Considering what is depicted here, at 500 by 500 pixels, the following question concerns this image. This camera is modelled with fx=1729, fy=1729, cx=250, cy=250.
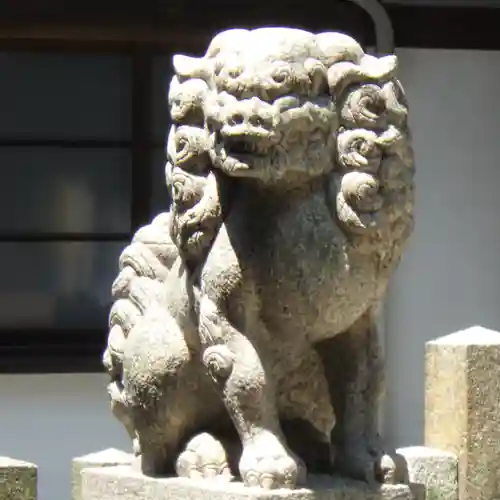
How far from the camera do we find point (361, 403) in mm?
2941

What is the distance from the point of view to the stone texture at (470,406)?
422 cm

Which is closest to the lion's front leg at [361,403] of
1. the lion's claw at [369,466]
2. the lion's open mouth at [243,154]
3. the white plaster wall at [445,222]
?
the lion's claw at [369,466]

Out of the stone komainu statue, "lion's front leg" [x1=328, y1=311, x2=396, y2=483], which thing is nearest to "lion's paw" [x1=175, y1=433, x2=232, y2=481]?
the stone komainu statue

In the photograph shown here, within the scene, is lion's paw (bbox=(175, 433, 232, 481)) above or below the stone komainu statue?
below

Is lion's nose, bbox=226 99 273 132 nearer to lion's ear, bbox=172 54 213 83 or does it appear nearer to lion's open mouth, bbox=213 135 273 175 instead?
lion's open mouth, bbox=213 135 273 175

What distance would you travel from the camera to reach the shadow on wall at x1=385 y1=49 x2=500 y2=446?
6.02 m

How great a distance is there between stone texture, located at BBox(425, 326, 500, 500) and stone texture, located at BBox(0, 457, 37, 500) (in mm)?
1261

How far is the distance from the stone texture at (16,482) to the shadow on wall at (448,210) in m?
2.75

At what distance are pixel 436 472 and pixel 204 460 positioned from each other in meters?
1.21

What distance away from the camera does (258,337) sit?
9.42ft

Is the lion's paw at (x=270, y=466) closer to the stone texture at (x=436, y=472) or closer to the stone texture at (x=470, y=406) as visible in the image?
the stone texture at (x=436, y=472)

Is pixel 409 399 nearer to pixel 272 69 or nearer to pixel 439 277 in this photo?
pixel 439 277

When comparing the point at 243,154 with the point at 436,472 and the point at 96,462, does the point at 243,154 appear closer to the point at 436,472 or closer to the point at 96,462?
the point at 96,462

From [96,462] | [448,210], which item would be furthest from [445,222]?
[96,462]
